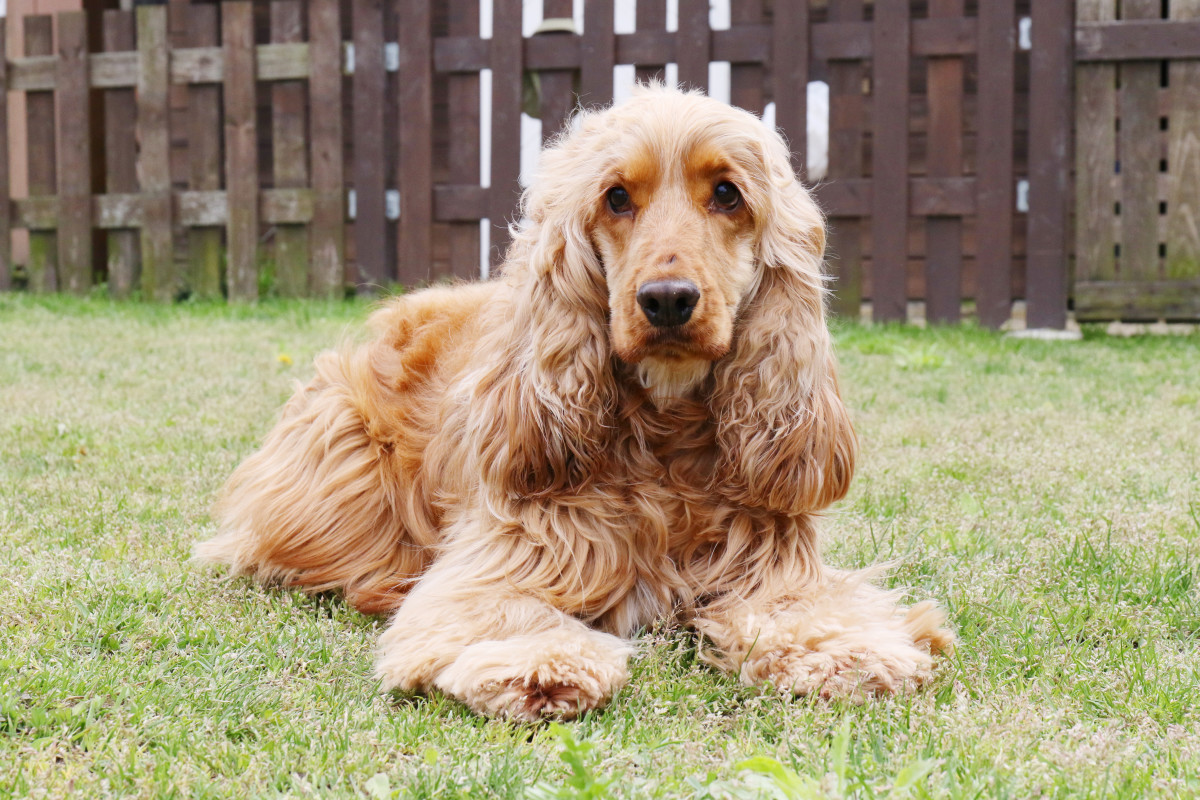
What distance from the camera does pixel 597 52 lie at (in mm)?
7016

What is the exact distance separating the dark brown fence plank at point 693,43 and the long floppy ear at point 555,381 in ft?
15.8

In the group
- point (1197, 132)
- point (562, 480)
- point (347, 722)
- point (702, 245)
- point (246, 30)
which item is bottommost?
point (347, 722)

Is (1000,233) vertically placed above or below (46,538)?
above

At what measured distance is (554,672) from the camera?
1924 mm

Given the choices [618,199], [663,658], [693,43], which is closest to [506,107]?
[693,43]

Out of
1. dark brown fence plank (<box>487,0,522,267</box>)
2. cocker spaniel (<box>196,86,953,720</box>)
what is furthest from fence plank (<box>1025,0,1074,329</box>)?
cocker spaniel (<box>196,86,953,720</box>)

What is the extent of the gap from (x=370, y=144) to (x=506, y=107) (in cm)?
95

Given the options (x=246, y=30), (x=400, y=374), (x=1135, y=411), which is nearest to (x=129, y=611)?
(x=400, y=374)

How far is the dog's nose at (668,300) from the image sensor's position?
6.77 ft

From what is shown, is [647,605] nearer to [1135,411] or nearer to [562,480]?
[562,480]

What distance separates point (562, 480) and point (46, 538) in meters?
1.37

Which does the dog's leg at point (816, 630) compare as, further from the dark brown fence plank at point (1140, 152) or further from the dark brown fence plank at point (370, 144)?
the dark brown fence plank at point (370, 144)

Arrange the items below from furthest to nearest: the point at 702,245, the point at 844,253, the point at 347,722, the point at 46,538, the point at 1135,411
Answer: the point at 844,253, the point at 1135,411, the point at 46,538, the point at 702,245, the point at 347,722

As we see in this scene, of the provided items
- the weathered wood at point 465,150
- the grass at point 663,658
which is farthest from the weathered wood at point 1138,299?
the weathered wood at point 465,150
